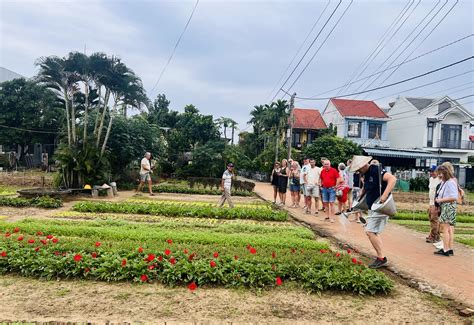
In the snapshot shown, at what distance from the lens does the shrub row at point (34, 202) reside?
1179cm

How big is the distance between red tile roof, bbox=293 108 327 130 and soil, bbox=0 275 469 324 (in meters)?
39.5

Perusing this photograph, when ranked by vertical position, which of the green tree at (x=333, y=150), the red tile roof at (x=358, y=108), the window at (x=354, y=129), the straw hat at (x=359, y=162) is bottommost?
the straw hat at (x=359, y=162)

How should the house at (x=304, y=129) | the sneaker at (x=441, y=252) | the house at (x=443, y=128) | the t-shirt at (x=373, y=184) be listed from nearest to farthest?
the t-shirt at (x=373, y=184) < the sneaker at (x=441, y=252) < the house at (x=443, y=128) < the house at (x=304, y=129)

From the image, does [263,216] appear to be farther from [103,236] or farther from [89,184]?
[89,184]

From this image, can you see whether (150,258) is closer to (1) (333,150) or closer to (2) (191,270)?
(2) (191,270)

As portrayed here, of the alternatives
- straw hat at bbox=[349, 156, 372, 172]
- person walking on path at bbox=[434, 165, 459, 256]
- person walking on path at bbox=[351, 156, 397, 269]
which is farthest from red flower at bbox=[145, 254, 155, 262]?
person walking on path at bbox=[434, 165, 459, 256]

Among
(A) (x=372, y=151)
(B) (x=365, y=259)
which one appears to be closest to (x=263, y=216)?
(B) (x=365, y=259)

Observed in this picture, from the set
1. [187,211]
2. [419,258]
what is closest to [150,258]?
[419,258]

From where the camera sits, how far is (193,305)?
4.32m

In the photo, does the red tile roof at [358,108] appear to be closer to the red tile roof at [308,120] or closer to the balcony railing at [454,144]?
the red tile roof at [308,120]

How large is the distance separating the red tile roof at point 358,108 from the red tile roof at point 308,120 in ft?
9.81

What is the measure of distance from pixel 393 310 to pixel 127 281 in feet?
11.4

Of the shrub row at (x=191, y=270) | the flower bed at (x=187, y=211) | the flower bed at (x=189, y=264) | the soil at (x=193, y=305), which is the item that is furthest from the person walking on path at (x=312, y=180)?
the soil at (x=193, y=305)

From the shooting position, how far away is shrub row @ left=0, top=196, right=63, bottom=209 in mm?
11789
